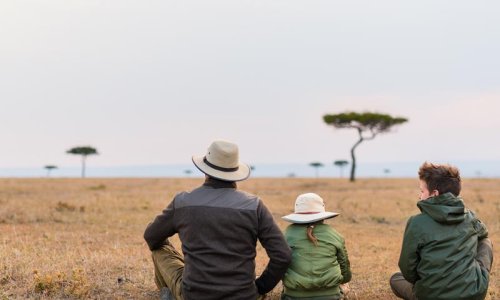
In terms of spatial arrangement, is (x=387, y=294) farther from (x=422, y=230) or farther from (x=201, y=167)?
(x=201, y=167)

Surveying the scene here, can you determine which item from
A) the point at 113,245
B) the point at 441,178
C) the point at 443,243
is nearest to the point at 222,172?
the point at 441,178

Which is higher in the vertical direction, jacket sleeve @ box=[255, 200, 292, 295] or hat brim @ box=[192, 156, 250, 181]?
hat brim @ box=[192, 156, 250, 181]

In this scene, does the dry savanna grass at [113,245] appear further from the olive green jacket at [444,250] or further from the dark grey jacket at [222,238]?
the olive green jacket at [444,250]

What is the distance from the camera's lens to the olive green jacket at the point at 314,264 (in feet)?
18.7

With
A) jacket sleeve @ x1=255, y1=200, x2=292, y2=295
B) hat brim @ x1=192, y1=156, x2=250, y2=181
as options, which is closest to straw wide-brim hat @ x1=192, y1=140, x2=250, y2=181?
hat brim @ x1=192, y1=156, x2=250, y2=181

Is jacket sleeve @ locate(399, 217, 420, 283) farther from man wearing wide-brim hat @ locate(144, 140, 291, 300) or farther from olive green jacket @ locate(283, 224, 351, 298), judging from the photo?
man wearing wide-brim hat @ locate(144, 140, 291, 300)

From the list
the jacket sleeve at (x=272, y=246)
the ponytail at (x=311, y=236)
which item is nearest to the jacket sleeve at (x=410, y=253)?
the ponytail at (x=311, y=236)

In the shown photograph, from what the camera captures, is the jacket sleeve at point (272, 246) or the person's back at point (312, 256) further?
the person's back at point (312, 256)

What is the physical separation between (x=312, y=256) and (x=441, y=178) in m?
1.43

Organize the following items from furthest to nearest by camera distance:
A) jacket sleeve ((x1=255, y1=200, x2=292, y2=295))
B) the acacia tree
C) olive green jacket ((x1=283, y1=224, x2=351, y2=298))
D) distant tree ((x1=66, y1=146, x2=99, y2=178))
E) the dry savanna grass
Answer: distant tree ((x1=66, y1=146, x2=99, y2=178))
the acacia tree
the dry savanna grass
olive green jacket ((x1=283, y1=224, x2=351, y2=298))
jacket sleeve ((x1=255, y1=200, x2=292, y2=295))

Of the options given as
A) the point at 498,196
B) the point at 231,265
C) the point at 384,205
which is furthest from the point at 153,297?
the point at 498,196

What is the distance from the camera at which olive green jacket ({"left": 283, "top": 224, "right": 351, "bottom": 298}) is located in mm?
5707

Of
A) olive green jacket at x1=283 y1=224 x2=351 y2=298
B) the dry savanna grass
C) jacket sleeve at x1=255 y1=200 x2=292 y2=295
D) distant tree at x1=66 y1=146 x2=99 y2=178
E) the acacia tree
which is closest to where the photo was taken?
jacket sleeve at x1=255 y1=200 x2=292 y2=295

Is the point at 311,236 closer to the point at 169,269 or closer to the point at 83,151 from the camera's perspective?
the point at 169,269
